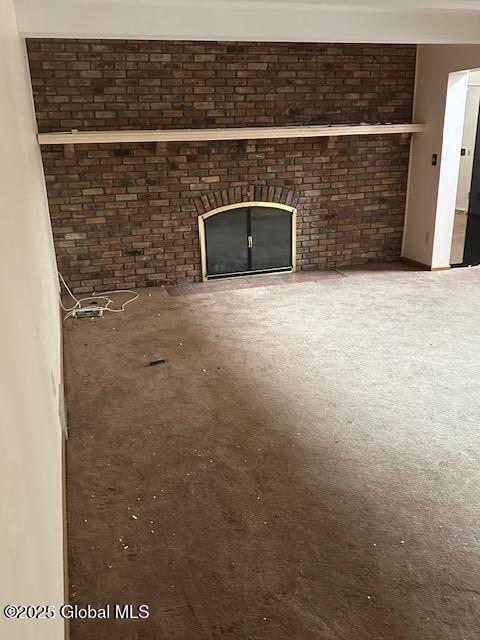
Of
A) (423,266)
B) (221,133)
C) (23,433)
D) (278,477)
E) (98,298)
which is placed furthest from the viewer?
(423,266)

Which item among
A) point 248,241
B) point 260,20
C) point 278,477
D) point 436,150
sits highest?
point 260,20

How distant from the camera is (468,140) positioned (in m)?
8.11

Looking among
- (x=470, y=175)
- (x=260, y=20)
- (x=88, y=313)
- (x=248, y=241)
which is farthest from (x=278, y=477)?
(x=470, y=175)

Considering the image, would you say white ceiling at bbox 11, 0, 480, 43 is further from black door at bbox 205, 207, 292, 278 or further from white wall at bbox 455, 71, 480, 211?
white wall at bbox 455, 71, 480, 211

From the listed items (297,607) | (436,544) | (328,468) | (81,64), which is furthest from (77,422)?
(81,64)

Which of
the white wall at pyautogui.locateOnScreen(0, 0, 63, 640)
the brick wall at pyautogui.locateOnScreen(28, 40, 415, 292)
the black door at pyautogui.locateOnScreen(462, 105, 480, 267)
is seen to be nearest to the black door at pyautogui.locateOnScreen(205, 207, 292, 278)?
the brick wall at pyautogui.locateOnScreen(28, 40, 415, 292)

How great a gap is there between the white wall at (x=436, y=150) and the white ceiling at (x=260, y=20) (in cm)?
100

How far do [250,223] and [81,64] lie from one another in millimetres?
2034

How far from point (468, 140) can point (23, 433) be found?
8.37m

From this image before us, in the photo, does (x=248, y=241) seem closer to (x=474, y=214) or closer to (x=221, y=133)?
(x=221, y=133)

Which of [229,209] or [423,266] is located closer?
[229,209]

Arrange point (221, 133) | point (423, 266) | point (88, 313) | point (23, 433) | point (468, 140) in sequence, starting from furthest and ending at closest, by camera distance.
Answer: point (468, 140), point (423, 266), point (221, 133), point (88, 313), point (23, 433)

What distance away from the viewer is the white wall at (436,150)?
503 cm

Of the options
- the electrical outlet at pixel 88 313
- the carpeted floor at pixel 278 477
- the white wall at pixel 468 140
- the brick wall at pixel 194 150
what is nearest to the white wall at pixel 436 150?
the brick wall at pixel 194 150
